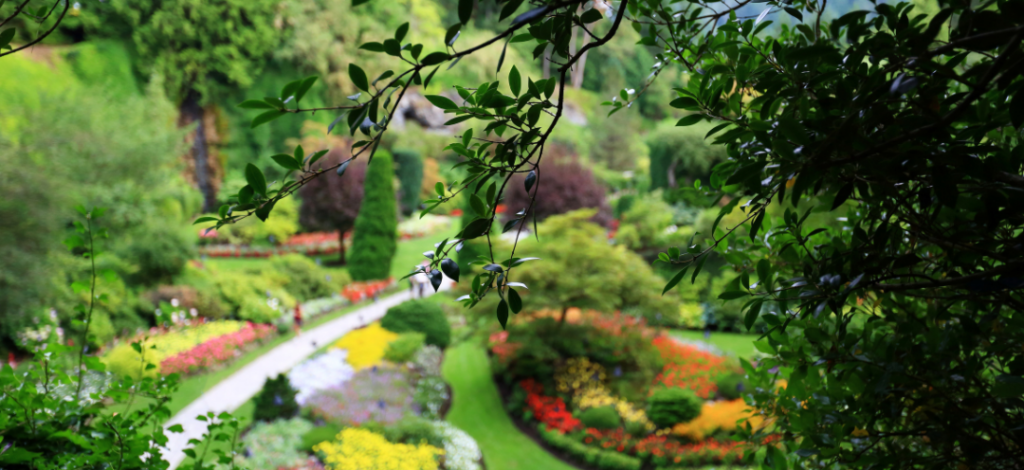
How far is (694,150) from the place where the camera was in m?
16.2

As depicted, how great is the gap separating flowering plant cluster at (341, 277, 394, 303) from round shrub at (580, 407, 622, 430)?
6605mm

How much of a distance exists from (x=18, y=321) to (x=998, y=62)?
9.17 meters

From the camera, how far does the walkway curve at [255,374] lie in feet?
18.3

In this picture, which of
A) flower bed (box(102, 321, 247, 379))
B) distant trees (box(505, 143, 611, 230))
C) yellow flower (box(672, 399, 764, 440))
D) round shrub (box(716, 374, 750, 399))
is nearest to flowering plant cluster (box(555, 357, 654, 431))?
yellow flower (box(672, 399, 764, 440))

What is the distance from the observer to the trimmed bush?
26.5ft

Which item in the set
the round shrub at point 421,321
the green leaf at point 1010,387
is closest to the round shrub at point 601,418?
the round shrub at point 421,321

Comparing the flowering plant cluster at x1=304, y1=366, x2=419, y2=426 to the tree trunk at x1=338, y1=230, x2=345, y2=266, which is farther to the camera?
the tree trunk at x1=338, y1=230, x2=345, y2=266

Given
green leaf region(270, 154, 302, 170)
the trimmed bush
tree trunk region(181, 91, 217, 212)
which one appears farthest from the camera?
tree trunk region(181, 91, 217, 212)

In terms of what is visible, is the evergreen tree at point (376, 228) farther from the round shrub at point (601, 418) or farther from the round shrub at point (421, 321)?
the round shrub at point (601, 418)

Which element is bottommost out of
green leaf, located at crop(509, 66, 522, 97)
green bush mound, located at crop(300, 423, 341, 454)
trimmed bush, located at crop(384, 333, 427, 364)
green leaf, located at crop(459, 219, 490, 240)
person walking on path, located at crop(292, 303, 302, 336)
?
green leaf, located at crop(459, 219, 490, 240)

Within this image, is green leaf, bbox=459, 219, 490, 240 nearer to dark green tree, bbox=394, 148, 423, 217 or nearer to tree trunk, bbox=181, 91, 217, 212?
tree trunk, bbox=181, 91, 217, 212

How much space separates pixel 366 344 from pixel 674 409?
4831 mm

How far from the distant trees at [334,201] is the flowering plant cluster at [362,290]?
235 centimetres

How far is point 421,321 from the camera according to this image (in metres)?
9.20
